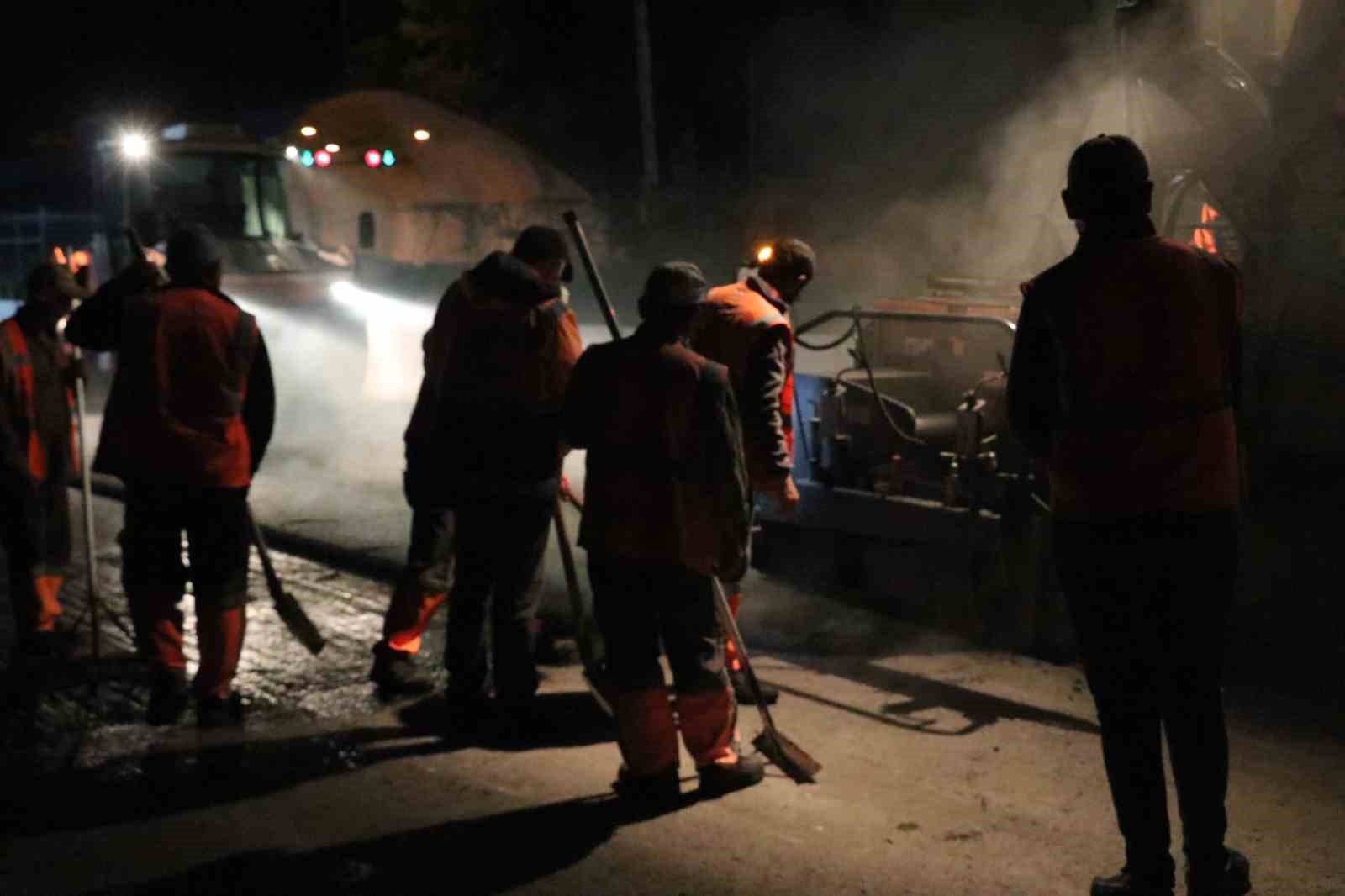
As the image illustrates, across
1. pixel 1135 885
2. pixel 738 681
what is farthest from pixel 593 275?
pixel 1135 885

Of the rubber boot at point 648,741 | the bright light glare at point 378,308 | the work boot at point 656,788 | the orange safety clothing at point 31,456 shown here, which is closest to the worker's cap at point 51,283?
the orange safety clothing at point 31,456

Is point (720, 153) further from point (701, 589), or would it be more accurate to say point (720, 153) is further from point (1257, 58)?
point (701, 589)

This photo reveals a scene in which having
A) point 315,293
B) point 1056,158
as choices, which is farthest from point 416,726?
point 315,293

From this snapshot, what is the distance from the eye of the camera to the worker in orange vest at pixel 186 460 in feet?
19.4

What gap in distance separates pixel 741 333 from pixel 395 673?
6.20 ft

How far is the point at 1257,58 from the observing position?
7.57 m

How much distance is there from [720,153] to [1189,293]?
23.7m

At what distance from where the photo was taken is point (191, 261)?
6.04 meters

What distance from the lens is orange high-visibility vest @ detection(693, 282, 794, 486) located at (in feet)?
19.7

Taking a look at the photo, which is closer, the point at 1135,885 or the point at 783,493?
the point at 1135,885

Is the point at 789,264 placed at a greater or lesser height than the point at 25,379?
greater

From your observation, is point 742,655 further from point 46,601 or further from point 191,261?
point 46,601

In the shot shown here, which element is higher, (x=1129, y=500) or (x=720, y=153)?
(x=720, y=153)

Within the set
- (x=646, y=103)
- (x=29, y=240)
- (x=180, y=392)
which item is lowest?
(x=180, y=392)
